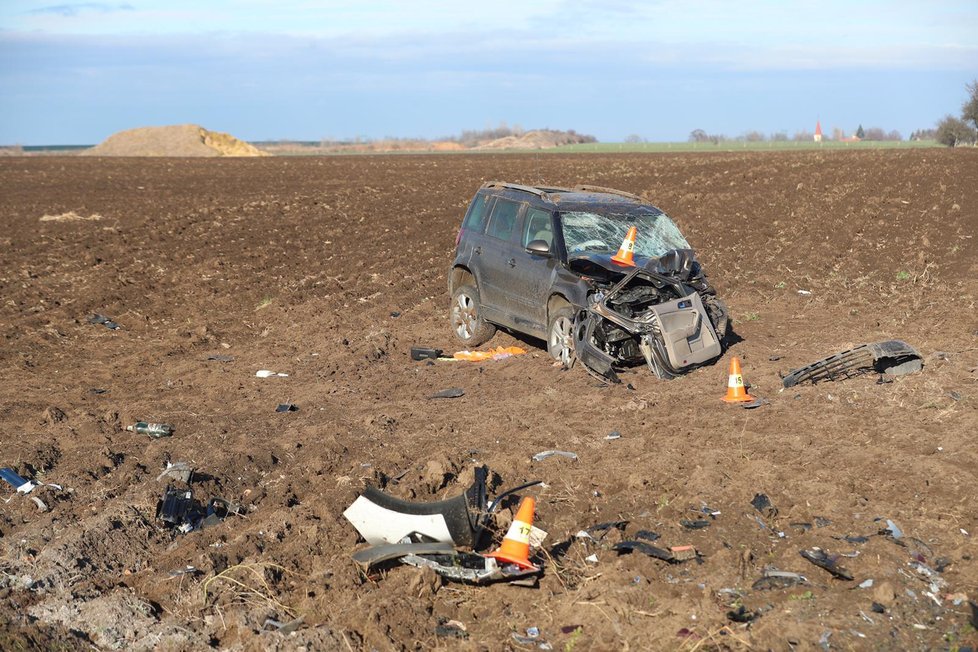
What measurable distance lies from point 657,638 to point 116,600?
3103 mm

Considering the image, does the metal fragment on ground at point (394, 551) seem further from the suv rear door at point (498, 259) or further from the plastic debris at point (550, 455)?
the suv rear door at point (498, 259)

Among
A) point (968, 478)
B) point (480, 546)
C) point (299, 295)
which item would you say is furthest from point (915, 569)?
point (299, 295)

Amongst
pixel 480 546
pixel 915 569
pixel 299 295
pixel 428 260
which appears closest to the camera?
pixel 915 569

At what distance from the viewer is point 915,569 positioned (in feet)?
19.5

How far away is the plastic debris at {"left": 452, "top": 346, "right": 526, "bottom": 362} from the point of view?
40.7ft

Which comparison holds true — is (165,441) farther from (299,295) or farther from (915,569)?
(299,295)

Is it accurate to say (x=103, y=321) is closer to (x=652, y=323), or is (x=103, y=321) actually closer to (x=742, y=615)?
(x=652, y=323)

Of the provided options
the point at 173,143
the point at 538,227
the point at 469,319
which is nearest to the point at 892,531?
the point at 538,227

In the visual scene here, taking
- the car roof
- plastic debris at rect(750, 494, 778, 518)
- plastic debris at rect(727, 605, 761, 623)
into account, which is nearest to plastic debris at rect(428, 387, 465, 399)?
the car roof

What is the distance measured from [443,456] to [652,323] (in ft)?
10.5

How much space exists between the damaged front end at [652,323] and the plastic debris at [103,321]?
7870 millimetres

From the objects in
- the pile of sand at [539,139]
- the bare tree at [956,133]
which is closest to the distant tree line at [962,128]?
the bare tree at [956,133]

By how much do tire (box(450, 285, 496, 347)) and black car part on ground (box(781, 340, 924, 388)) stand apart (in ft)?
13.6

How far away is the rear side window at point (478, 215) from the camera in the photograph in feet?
42.1
